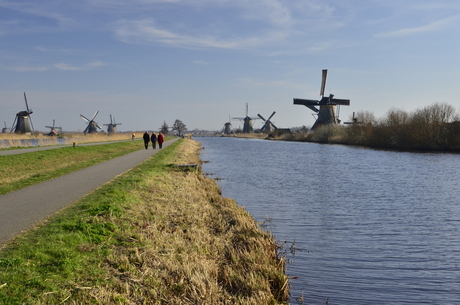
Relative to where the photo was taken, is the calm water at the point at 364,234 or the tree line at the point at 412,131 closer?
the calm water at the point at 364,234

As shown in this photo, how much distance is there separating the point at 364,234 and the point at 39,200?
8.50 metres

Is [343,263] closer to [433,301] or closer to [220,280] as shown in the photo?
[433,301]

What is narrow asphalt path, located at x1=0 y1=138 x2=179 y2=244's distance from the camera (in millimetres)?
7891

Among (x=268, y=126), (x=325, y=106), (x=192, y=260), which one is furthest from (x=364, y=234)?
(x=268, y=126)

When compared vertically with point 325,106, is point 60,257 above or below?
below

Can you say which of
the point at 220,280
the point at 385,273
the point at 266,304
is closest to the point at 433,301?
the point at 385,273

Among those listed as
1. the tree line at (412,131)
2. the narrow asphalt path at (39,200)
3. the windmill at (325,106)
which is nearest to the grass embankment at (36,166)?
the narrow asphalt path at (39,200)

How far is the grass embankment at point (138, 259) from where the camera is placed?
17.7 feet

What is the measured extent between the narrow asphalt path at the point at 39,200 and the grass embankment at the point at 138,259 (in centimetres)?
42

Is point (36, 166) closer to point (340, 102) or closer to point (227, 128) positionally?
point (340, 102)

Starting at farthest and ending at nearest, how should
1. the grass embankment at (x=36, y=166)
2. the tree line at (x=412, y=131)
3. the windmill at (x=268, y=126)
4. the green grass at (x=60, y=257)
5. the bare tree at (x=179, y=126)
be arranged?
1. the bare tree at (x=179, y=126)
2. the windmill at (x=268, y=126)
3. the tree line at (x=412, y=131)
4. the grass embankment at (x=36, y=166)
5. the green grass at (x=60, y=257)

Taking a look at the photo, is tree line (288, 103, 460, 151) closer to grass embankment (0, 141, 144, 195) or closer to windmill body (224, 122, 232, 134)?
grass embankment (0, 141, 144, 195)

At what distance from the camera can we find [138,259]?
676 centimetres

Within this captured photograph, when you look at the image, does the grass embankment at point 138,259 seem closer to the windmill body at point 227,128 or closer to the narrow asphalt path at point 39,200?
the narrow asphalt path at point 39,200
